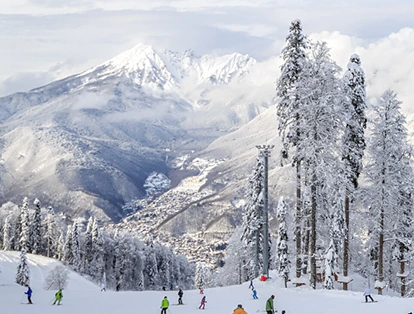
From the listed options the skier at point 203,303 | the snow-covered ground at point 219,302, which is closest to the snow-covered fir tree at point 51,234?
the snow-covered ground at point 219,302

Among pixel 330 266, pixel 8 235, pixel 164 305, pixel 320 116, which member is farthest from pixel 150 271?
pixel 320 116

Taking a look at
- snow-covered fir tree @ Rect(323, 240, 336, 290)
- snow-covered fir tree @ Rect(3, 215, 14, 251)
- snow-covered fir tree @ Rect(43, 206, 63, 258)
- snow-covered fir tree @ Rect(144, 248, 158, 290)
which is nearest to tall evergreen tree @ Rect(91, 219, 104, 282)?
snow-covered fir tree @ Rect(43, 206, 63, 258)

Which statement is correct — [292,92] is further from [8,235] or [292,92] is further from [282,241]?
[8,235]

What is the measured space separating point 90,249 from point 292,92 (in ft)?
283

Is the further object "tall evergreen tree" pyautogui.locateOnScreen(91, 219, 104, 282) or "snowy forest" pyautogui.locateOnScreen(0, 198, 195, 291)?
"tall evergreen tree" pyautogui.locateOnScreen(91, 219, 104, 282)

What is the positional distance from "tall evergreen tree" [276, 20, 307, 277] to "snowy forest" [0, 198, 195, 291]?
7419 centimetres

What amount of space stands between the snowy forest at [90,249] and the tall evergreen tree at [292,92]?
7419cm

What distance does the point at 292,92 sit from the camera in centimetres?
3400

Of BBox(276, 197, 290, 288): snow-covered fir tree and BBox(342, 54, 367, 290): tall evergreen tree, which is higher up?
BBox(342, 54, 367, 290): tall evergreen tree

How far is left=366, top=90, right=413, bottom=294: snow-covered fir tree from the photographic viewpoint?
111ft

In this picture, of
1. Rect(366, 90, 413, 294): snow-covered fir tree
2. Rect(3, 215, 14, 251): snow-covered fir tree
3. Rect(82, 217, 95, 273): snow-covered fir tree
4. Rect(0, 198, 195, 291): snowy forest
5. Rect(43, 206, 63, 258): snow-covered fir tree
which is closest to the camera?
Rect(366, 90, 413, 294): snow-covered fir tree

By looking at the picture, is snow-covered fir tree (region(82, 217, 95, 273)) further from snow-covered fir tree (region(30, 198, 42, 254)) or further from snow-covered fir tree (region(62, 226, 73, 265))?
snow-covered fir tree (region(30, 198, 42, 254))

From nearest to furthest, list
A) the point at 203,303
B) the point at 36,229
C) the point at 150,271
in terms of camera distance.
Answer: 1. the point at 203,303
2. the point at 36,229
3. the point at 150,271

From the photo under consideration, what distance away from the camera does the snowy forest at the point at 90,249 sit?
105 meters
